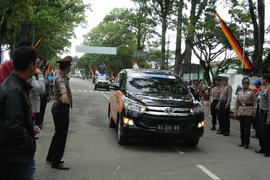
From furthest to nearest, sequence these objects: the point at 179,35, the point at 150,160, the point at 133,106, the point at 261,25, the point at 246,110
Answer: the point at 179,35
the point at 261,25
the point at 246,110
the point at 133,106
the point at 150,160

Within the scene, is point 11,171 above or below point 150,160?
above

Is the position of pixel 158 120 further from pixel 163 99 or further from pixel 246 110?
pixel 246 110

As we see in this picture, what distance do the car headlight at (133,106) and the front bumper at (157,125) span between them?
105 millimetres

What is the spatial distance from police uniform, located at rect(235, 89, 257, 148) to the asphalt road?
1.18 ft

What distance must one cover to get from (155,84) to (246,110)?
230cm

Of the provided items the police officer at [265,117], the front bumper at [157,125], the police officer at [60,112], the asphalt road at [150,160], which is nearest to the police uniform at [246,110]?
the asphalt road at [150,160]

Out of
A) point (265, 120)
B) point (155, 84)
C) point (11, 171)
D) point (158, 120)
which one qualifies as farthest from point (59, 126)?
point (265, 120)

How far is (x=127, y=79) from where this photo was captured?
8820mm

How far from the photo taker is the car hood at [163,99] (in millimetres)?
7312

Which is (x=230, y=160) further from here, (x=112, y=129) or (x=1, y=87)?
(x=1, y=87)

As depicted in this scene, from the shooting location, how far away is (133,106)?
7336 mm

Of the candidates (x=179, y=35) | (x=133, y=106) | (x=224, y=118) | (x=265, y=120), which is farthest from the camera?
(x=179, y=35)

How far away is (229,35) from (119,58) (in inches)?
2069

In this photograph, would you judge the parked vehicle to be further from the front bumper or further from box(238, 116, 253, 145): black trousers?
box(238, 116, 253, 145): black trousers
